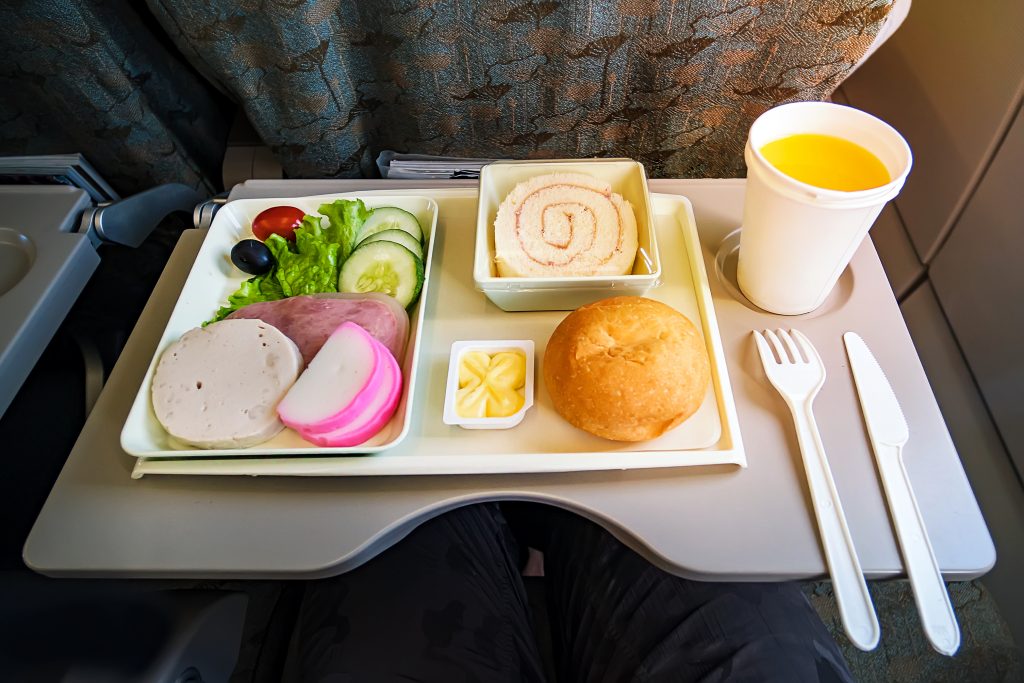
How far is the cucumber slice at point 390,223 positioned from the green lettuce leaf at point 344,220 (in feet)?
0.04

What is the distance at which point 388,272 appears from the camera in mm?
944

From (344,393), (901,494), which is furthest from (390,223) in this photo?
(901,494)

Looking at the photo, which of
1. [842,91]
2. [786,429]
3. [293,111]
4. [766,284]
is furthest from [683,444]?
[842,91]

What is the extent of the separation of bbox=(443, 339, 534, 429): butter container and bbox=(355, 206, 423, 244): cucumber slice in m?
0.26

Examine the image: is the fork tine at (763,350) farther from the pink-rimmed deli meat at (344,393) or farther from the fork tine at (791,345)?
the pink-rimmed deli meat at (344,393)

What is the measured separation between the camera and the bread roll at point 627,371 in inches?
29.5

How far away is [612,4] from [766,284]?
557mm

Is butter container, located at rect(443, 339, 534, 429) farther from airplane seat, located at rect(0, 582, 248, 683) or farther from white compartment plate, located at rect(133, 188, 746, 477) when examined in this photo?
airplane seat, located at rect(0, 582, 248, 683)

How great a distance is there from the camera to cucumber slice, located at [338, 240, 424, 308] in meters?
0.94

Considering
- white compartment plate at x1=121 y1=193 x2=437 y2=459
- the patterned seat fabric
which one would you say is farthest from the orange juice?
white compartment plate at x1=121 y1=193 x2=437 y2=459

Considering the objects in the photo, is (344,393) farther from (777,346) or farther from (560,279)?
(777,346)

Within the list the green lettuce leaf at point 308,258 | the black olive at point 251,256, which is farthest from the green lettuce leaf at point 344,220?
the black olive at point 251,256

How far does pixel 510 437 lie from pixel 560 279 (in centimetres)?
24

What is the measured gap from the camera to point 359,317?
0.87 meters
